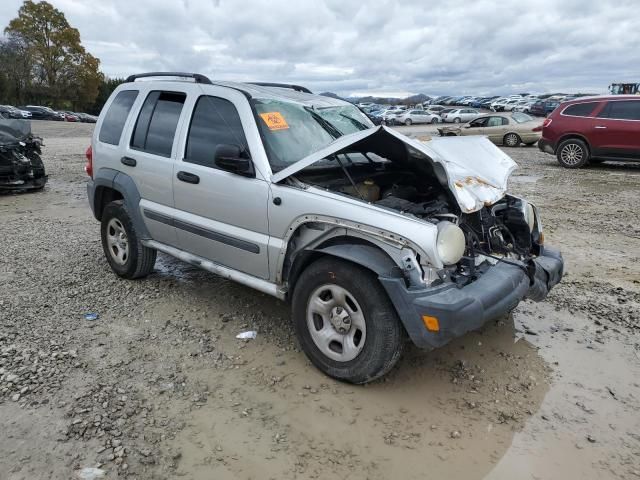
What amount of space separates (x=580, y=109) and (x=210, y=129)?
→ 1182 cm

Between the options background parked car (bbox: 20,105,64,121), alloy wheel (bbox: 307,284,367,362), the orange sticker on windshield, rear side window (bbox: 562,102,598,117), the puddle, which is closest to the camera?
the puddle

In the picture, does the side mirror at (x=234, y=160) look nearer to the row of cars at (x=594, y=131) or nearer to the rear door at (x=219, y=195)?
the rear door at (x=219, y=195)

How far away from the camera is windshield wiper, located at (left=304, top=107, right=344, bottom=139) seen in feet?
14.2

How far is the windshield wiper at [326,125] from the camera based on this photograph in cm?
432

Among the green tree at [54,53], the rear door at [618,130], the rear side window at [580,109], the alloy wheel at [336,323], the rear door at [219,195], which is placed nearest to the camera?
the alloy wheel at [336,323]

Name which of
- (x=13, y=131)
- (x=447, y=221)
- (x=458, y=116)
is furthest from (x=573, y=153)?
(x=458, y=116)

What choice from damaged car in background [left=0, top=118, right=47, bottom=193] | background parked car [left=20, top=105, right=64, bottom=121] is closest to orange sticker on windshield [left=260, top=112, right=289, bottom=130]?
damaged car in background [left=0, top=118, right=47, bottom=193]

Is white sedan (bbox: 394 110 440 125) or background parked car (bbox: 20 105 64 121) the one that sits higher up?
background parked car (bbox: 20 105 64 121)

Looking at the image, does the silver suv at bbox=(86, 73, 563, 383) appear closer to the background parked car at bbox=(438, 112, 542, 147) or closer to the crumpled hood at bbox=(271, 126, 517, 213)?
the crumpled hood at bbox=(271, 126, 517, 213)

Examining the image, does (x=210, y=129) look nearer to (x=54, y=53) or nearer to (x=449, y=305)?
(x=449, y=305)

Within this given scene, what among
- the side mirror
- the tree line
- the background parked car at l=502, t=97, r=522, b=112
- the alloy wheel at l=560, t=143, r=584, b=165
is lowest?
the alloy wheel at l=560, t=143, r=584, b=165

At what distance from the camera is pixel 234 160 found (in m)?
3.64

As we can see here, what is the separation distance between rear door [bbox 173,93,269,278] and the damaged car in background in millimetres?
7285

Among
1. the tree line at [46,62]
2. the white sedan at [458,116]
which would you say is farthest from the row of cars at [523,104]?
the tree line at [46,62]
